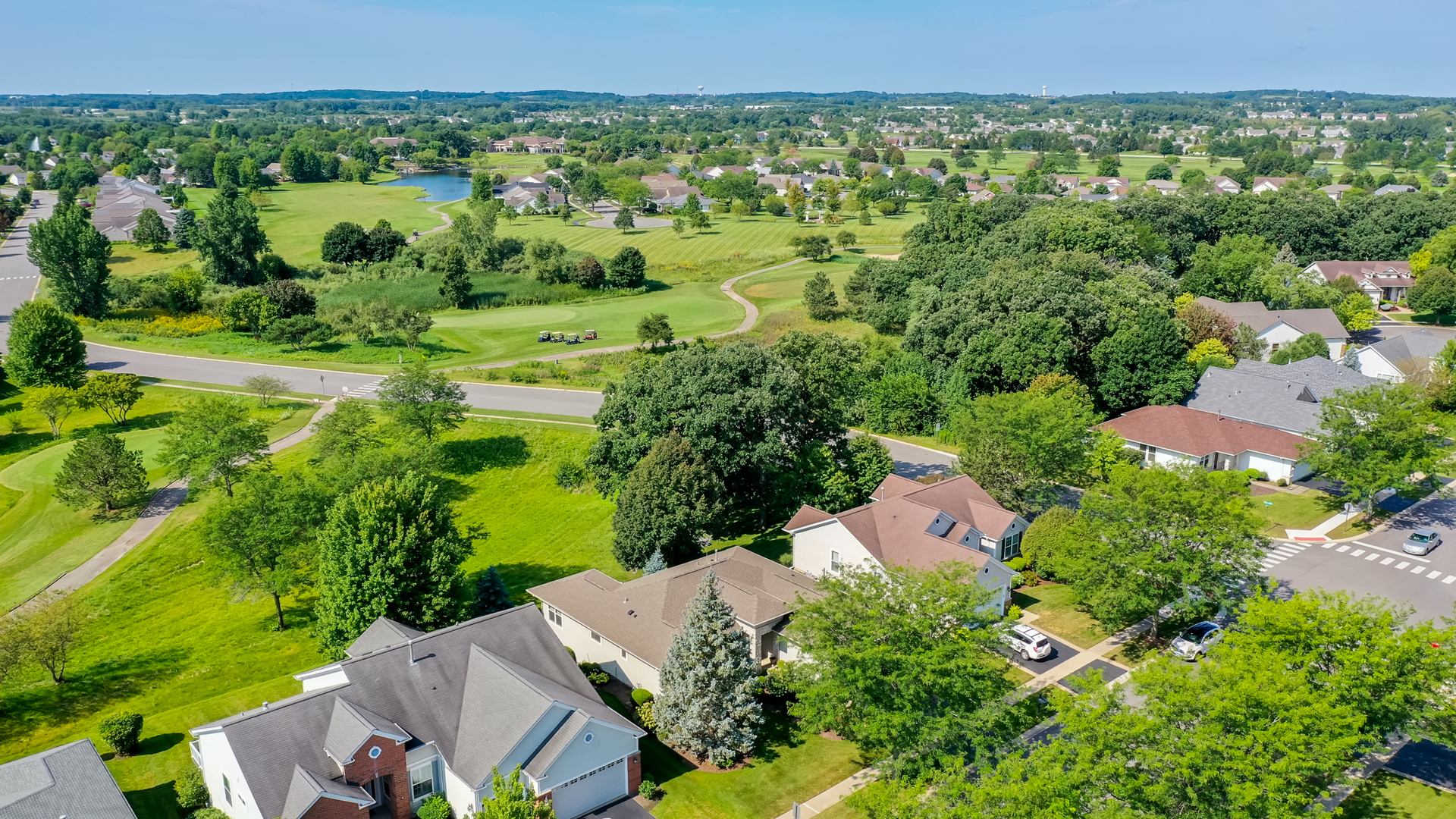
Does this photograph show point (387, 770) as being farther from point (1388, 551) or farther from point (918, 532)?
point (1388, 551)

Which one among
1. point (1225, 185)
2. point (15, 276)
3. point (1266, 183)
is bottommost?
point (15, 276)

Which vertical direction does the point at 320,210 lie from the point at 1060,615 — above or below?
above

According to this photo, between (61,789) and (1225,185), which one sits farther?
(1225,185)

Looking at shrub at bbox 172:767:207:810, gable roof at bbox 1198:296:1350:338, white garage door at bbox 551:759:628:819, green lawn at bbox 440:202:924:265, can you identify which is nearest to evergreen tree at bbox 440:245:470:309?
green lawn at bbox 440:202:924:265

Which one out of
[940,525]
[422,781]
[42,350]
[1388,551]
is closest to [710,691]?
[422,781]

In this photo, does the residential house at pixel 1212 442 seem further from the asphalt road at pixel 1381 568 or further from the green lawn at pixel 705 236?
the green lawn at pixel 705 236

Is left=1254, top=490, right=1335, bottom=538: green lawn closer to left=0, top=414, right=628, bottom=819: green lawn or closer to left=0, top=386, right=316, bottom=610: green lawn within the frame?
left=0, top=414, right=628, bottom=819: green lawn
